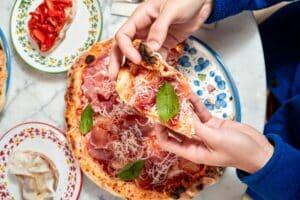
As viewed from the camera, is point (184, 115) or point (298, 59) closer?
point (184, 115)

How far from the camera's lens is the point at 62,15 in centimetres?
109

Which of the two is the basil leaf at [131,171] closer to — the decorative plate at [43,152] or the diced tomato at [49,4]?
the decorative plate at [43,152]

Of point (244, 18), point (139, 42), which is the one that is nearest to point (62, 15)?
point (139, 42)

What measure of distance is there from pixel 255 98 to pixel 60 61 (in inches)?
14.9

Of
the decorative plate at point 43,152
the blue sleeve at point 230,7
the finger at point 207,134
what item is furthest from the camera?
the decorative plate at point 43,152

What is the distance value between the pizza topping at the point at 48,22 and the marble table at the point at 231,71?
6 centimetres

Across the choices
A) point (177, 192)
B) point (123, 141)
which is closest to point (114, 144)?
point (123, 141)

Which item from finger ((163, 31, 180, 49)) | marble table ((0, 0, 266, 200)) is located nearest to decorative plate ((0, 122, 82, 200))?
marble table ((0, 0, 266, 200))

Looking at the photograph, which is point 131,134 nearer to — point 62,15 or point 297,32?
point 62,15

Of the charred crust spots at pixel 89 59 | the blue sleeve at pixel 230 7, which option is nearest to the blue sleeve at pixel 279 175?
the blue sleeve at pixel 230 7

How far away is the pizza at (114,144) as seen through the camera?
102 cm

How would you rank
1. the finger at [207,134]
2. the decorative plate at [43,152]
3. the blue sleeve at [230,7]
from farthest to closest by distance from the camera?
the decorative plate at [43,152] → the blue sleeve at [230,7] → the finger at [207,134]

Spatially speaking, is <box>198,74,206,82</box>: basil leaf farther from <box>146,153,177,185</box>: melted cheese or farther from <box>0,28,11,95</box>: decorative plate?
<box>0,28,11,95</box>: decorative plate

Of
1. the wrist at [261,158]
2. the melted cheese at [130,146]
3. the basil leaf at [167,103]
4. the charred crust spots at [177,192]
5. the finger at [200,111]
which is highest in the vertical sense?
the basil leaf at [167,103]
